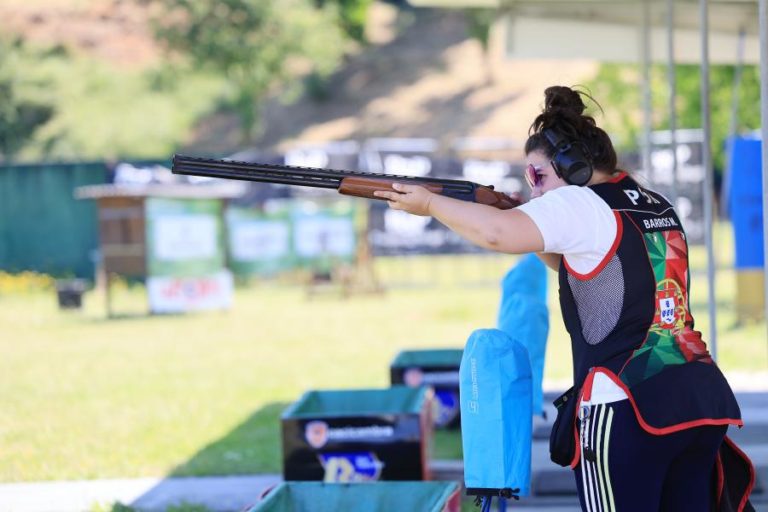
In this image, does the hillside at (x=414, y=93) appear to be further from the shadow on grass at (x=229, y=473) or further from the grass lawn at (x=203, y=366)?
the shadow on grass at (x=229, y=473)

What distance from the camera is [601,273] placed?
3.25m

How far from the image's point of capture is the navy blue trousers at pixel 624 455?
10.6 feet

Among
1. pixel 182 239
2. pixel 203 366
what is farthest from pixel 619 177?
pixel 182 239

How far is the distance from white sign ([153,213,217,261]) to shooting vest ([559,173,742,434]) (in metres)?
15.7

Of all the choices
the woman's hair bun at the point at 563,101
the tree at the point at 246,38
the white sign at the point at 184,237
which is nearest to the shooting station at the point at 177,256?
the white sign at the point at 184,237

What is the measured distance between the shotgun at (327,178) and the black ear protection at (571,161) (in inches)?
11.3

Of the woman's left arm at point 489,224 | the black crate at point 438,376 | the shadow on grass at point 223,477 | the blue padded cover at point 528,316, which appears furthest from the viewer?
the black crate at point 438,376

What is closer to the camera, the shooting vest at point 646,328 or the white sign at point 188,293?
the shooting vest at point 646,328

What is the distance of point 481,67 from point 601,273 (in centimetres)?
5237

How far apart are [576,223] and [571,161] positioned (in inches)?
9.3

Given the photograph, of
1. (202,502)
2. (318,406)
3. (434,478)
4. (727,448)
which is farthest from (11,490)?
(727,448)

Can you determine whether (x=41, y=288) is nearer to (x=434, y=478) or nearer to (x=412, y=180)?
(x=434, y=478)

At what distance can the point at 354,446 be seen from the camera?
237 inches

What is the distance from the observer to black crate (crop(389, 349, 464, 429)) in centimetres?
825
